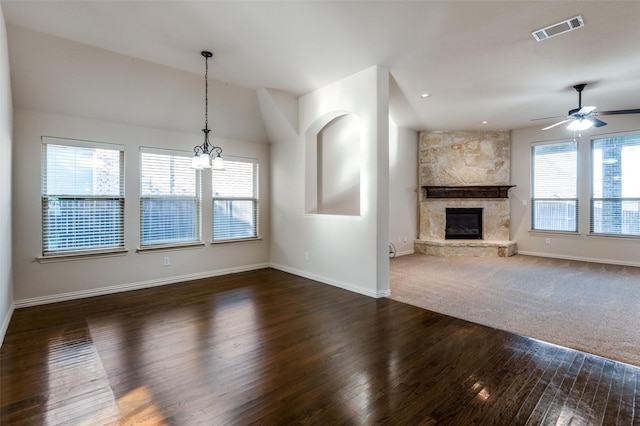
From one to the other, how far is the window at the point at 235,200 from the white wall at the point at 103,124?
191mm

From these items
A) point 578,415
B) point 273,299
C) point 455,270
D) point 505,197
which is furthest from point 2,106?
point 505,197

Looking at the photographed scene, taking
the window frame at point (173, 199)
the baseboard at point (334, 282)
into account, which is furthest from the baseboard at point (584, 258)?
the window frame at point (173, 199)

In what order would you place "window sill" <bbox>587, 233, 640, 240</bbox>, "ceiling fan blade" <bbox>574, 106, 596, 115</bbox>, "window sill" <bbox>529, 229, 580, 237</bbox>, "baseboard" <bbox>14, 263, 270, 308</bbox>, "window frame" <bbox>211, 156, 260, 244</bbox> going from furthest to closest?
"window sill" <bbox>529, 229, 580, 237</bbox> < "window sill" <bbox>587, 233, 640, 240</bbox> < "window frame" <bbox>211, 156, 260, 244</bbox> < "ceiling fan blade" <bbox>574, 106, 596, 115</bbox> < "baseboard" <bbox>14, 263, 270, 308</bbox>

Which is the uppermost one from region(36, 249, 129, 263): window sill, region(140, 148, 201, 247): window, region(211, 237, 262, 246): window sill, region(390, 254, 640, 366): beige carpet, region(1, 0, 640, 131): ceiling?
region(1, 0, 640, 131): ceiling

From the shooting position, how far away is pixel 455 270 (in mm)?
5715

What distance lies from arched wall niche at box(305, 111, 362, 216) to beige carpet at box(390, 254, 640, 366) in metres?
1.61

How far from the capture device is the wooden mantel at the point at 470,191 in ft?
24.5

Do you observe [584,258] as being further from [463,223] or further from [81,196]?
[81,196]

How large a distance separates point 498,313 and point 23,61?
606 centimetres

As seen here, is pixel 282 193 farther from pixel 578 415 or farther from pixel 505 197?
pixel 505 197

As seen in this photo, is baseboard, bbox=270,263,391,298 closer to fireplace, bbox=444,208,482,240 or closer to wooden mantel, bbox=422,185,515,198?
wooden mantel, bbox=422,185,515,198

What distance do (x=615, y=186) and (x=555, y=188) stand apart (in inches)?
38.5

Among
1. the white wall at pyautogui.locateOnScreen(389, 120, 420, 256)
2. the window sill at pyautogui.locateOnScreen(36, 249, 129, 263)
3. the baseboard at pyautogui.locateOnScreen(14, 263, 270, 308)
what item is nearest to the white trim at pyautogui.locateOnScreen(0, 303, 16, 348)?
the baseboard at pyautogui.locateOnScreen(14, 263, 270, 308)

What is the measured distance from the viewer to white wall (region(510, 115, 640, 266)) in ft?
20.1
